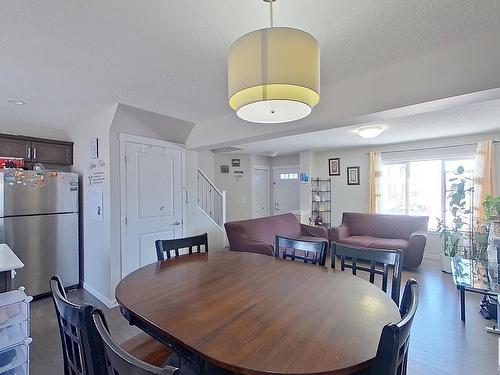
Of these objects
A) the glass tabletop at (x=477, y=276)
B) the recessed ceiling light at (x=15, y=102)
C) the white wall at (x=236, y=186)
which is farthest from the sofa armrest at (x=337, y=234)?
the recessed ceiling light at (x=15, y=102)

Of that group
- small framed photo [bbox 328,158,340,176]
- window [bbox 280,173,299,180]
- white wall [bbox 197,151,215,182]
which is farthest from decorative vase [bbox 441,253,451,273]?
white wall [bbox 197,151,215,182]

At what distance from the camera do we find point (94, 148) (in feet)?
11.0

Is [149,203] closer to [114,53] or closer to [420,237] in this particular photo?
[114,53]

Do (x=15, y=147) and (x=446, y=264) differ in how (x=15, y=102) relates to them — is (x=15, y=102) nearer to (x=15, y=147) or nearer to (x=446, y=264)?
(x=15, y=147)

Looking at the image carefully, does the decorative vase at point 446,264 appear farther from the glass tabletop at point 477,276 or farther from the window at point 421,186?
the glass tabletop at point 477,276

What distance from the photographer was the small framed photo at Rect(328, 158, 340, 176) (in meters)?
6.41

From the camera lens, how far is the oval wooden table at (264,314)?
0.90m

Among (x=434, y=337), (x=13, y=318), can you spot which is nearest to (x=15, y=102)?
(x=13, y=318)

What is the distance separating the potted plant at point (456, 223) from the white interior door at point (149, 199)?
4.33m

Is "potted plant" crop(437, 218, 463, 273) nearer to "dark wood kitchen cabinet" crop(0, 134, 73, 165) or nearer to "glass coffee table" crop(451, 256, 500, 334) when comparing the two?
"glass coffee table" crop(451, 256, 500, 334)

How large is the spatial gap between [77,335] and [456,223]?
5410 mm

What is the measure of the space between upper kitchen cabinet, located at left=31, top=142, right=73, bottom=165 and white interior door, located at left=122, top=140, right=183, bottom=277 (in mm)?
1341

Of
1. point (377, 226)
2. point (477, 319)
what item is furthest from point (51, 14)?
point (377, 226)

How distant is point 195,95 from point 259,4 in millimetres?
1441
